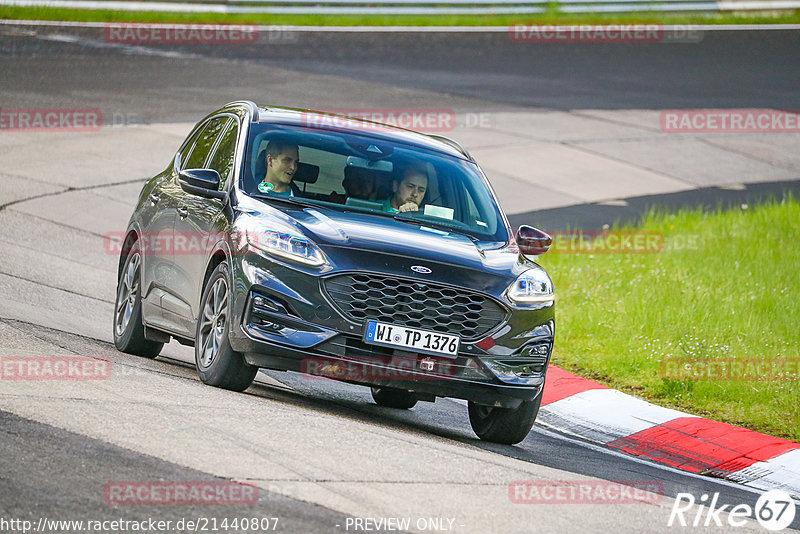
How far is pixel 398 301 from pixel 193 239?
5.87 feet

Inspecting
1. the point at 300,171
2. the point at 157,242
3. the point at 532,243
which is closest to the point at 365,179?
the point at 300,171

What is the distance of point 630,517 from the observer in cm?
653

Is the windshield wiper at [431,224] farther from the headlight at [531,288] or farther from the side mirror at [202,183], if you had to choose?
the side mirror at [202,183]

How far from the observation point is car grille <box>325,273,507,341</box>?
7809 mm

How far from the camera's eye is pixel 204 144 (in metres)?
9.97

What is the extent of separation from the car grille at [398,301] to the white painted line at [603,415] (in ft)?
6.83

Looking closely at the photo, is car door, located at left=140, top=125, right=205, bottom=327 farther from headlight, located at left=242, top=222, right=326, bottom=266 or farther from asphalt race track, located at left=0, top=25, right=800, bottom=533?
headlight, located at left=242, top=222, right=326, bottom=266

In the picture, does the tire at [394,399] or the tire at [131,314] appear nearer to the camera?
the tire at [394,399]

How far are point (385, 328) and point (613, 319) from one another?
4.92m

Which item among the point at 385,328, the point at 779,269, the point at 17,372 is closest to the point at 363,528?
the point at 385,328

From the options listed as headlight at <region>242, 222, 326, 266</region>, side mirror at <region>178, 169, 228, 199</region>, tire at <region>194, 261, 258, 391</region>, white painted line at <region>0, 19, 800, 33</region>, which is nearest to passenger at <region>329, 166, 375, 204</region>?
side mirror at <region>178, 169, 228, 199</region>

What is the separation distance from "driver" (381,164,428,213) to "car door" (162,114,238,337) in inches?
42.7

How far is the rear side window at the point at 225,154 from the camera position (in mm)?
9031

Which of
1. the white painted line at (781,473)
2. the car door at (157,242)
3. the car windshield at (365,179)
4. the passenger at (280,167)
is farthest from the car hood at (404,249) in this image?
the white painted line at (781,473)
